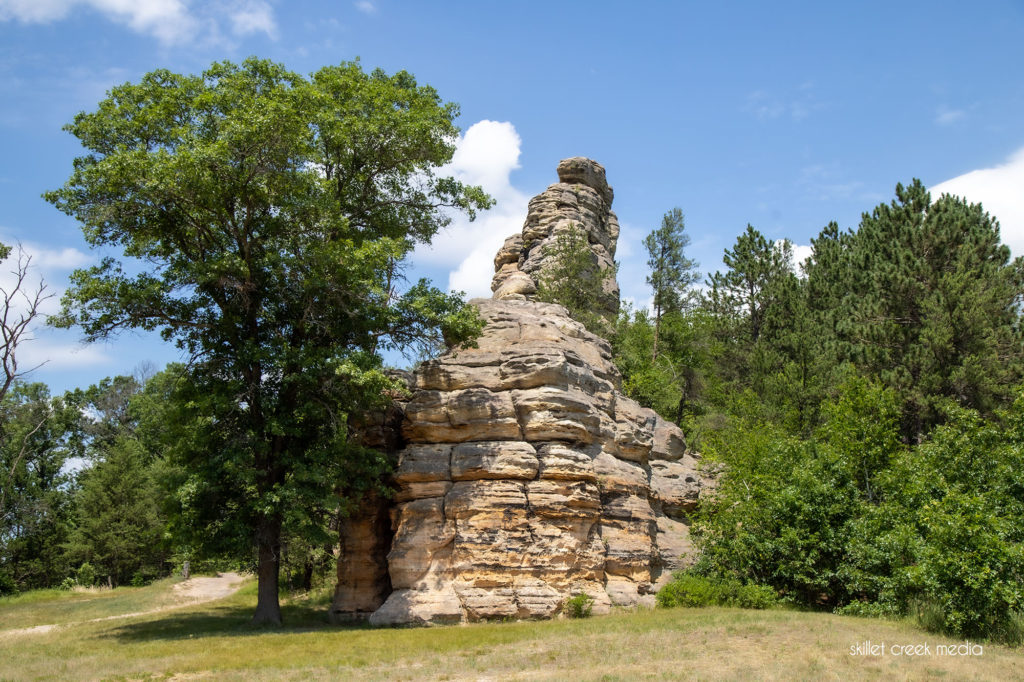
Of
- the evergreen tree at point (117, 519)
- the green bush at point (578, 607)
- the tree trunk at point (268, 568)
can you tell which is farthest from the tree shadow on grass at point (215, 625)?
the evergreen tree at point (117, 519)

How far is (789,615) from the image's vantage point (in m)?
19.1

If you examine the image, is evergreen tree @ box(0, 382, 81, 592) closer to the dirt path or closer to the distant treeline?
the dirt path

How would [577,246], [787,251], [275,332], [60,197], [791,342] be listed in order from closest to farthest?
[60,197] < [275,332] < [791,342] < [577,246] < [787,251]

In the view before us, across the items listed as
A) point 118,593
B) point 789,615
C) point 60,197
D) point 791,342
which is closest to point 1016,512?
point 789,615

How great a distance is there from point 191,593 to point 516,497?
21519 millimetres

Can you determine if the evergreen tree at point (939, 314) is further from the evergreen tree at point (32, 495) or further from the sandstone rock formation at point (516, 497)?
the evergreen tree at point (32, 495)

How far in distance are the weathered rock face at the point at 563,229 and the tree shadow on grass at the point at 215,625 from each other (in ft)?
69.1

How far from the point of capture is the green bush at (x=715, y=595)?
838 inches

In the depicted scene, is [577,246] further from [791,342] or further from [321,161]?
[321,161]

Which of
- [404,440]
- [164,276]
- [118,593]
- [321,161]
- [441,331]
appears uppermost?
[321,161]

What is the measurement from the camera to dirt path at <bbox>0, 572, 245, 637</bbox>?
2333 cm

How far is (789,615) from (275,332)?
1752 cm

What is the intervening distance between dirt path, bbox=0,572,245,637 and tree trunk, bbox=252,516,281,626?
22.4 ft

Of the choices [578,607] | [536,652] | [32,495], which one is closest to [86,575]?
[32,495]
